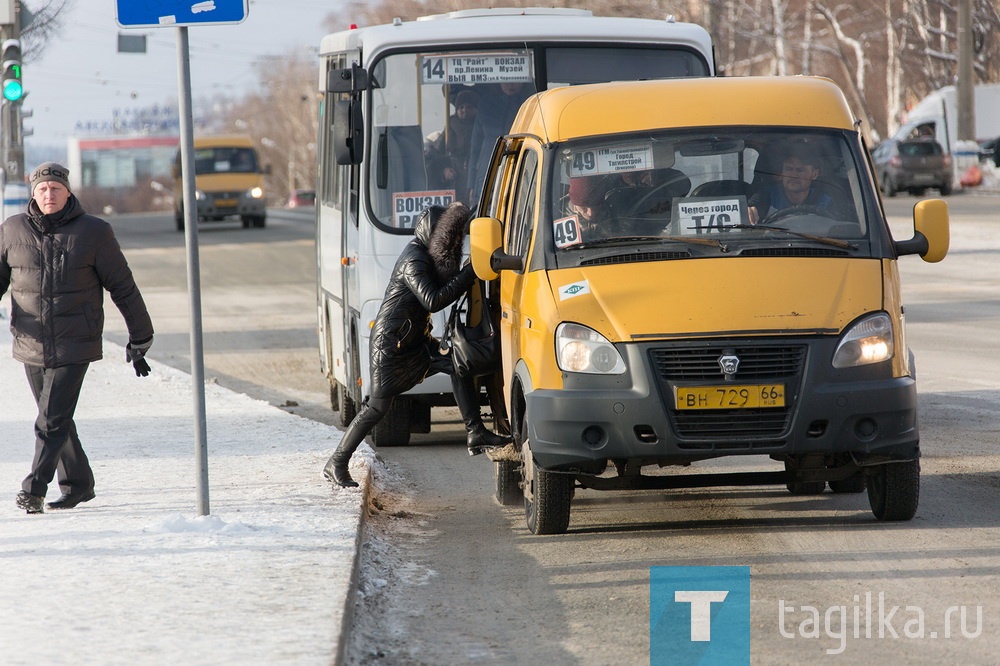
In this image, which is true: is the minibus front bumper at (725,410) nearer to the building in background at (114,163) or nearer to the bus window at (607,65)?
the bus window at (607,65)

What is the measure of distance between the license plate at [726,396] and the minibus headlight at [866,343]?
0.36 meters

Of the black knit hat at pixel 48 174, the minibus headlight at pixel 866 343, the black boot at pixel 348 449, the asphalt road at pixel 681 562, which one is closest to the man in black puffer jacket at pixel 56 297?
the black knit hat at pixel 48 174

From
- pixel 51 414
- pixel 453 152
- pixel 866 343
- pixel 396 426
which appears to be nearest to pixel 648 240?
pixel 866 343

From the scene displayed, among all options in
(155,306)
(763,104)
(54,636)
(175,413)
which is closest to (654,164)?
(763,104)

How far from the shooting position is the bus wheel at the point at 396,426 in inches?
424

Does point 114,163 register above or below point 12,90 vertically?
above

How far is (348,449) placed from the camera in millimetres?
8445

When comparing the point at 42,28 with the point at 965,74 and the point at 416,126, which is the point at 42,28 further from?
the point at 965,74

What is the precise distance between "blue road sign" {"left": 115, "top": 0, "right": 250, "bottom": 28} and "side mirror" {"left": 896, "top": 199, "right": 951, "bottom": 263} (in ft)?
11.2

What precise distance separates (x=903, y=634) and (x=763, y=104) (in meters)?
3.27

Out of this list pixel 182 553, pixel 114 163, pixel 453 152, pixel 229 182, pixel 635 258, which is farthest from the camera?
pixel 114 163

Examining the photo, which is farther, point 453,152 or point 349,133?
point 453,152

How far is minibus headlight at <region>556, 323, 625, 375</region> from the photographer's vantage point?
7047 mm

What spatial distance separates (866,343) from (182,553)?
3.26 metres
